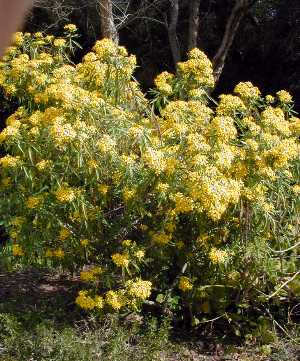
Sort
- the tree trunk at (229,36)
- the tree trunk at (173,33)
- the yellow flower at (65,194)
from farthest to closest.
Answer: the tree trunk at (173,33) < the tree trunk at (229,36) < the yellow flower at (65,194)

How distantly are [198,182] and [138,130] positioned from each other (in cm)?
54

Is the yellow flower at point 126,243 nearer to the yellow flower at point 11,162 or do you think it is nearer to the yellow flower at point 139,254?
the yellow flower at point 139,254

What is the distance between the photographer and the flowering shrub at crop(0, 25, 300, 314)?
3.36 metres

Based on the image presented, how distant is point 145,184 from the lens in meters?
3.37

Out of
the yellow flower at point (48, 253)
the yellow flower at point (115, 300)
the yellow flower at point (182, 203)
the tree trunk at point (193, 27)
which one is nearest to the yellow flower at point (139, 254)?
the yellow flower at point (115, 300)

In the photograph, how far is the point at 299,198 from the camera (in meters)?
3.68

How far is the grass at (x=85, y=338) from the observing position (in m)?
3.62

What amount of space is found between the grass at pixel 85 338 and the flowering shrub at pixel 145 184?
0.23 metres

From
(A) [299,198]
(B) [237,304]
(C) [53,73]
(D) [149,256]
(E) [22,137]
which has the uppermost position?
(C) [53,73]

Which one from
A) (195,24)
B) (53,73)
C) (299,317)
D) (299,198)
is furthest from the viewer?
(195,24)

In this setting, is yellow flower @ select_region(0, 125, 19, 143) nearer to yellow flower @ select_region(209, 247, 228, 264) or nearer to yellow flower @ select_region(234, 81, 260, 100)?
yellow flower @ select_region(209, 247, 228, 264)

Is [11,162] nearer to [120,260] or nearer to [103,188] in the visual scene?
[103,188]

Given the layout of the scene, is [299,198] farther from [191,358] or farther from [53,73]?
[53,73]

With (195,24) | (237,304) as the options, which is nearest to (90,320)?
(237,304)
